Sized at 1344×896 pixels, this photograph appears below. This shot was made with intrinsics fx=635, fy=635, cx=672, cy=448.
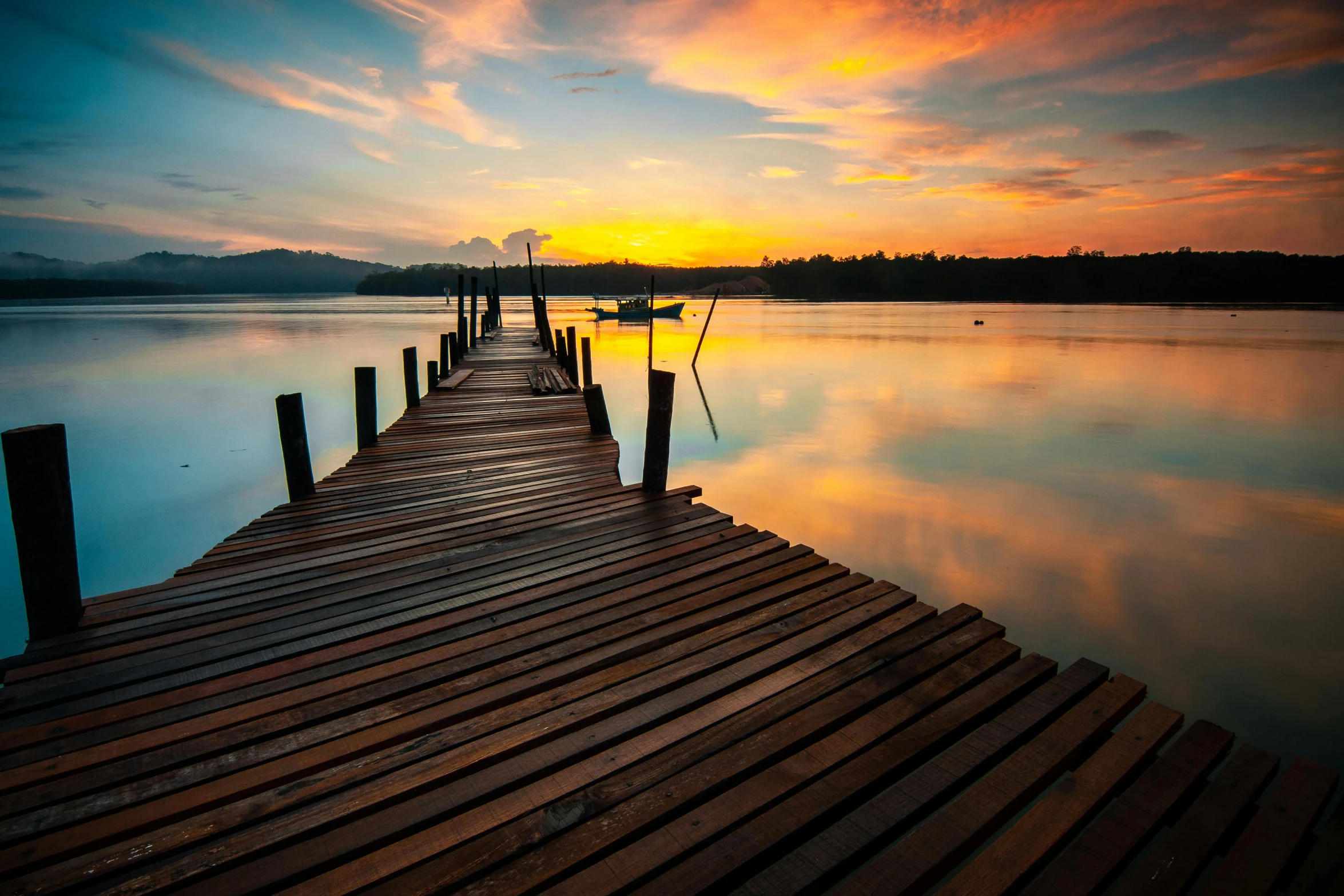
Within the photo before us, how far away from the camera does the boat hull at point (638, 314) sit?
157 ft

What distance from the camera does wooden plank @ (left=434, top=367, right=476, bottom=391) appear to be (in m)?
12.9

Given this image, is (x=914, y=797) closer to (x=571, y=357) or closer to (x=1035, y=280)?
(x=571, y=357)

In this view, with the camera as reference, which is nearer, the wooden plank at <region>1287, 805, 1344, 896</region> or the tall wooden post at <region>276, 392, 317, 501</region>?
Result: the wooden plank at <region>1287, 805, 1344, 896</region>

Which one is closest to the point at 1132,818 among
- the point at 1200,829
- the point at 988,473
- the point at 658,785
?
the point at 1200,829

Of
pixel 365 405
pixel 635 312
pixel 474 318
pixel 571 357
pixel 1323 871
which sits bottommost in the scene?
pixel 1323 871

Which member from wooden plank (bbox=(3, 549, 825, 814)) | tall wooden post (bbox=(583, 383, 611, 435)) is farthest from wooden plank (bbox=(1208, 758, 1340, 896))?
tall wooden post (bbox=(583, 383, 611, 435))

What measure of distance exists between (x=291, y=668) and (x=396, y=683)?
1.83 ft

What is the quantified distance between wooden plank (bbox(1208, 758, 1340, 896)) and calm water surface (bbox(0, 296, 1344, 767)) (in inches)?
94.9

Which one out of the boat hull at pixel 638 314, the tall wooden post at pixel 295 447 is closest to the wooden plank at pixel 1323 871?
the tall wooden post at pixel 295 447

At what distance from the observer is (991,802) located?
2223 millimetres

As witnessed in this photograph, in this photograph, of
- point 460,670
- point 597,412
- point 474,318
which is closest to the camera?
point 460,670

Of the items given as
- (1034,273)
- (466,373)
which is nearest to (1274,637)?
(466,373)

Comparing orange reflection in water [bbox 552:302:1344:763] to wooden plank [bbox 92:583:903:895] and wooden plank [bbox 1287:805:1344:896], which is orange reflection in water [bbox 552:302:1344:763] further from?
wooden plank [bbox 92:583:903:895]

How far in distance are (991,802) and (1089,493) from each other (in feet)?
29.4
